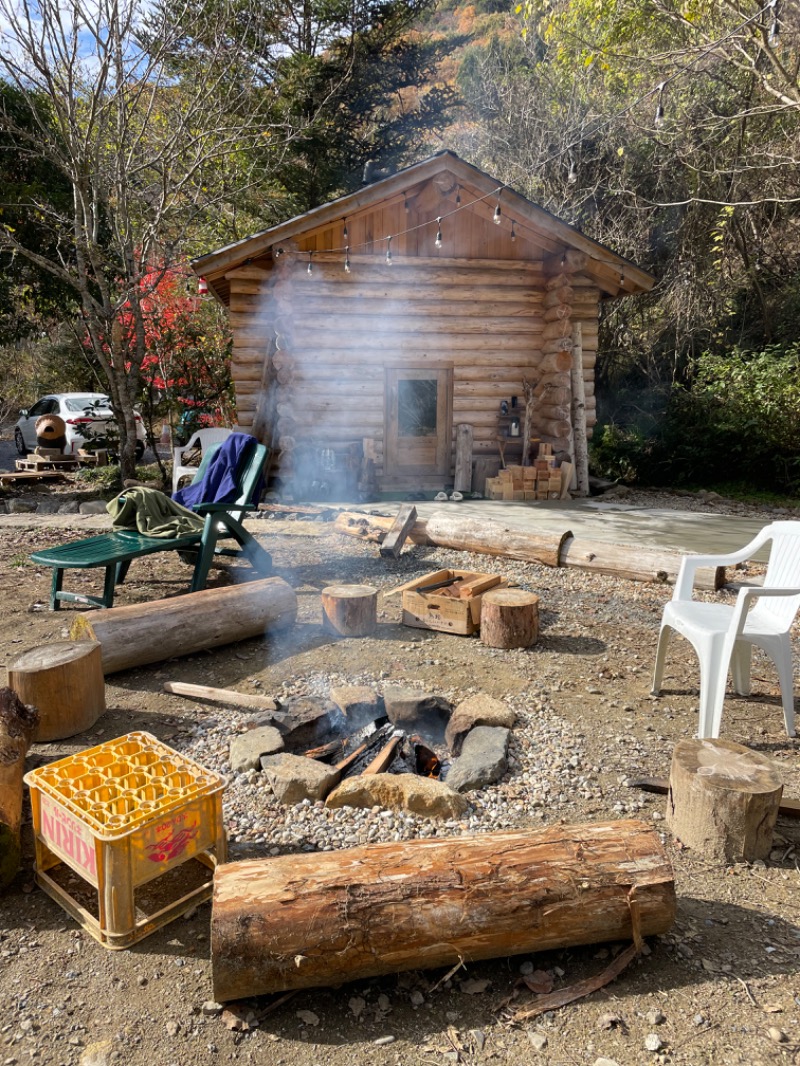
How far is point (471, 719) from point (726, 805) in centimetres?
123

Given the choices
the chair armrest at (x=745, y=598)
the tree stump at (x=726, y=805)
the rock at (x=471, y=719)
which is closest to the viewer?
the tree stump at (x=726, y=805)

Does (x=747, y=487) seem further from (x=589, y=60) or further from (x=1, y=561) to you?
(x=1, y=561)

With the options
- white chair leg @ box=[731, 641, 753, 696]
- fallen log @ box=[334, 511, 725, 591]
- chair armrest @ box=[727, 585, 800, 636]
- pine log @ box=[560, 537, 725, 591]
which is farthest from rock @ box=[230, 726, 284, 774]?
pine log @ box=[560, 537, 725, 591]

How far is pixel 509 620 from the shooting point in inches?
181

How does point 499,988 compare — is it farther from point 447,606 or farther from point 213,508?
point 213,508

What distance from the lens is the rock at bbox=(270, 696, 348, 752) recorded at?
3350 millimetres

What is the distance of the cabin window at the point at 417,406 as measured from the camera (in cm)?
1068

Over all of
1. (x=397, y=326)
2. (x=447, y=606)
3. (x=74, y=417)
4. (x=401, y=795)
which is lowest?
(x=401, y=795)

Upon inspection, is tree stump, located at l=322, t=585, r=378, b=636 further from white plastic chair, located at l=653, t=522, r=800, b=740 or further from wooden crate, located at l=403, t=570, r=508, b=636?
white plastic chair, located at l=653, t=522, r=800, b=740

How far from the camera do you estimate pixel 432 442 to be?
35.5 feet

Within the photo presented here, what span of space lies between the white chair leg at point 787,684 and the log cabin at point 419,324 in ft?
24.1

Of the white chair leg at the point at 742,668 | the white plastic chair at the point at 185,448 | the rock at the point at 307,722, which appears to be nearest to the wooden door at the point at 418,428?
the white plastic chair at the point at 185,448

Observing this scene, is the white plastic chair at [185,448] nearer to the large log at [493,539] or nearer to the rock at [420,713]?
the large log at [493,539]

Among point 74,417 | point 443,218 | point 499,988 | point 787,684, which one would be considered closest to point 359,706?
point 499,988
